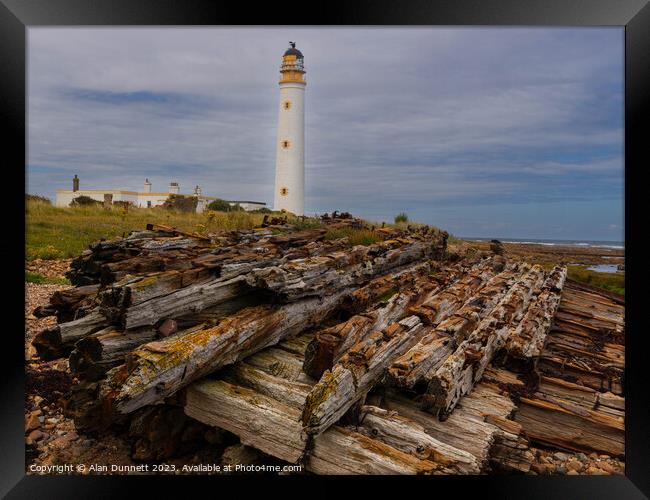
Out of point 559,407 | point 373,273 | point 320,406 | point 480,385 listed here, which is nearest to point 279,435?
point 320,406

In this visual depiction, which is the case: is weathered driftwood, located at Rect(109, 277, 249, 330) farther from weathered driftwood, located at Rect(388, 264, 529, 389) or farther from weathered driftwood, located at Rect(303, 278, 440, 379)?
weathered driftwood, located at Rect(388, 264, 529, 389)

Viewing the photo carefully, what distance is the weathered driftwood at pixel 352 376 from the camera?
4223 millimetres

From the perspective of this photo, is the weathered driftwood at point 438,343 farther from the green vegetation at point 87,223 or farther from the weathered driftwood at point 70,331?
the green vegetation at point 87,223

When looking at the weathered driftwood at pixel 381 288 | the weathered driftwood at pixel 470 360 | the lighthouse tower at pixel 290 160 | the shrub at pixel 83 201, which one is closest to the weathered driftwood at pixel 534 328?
the weathered driftwood at pixel 470 360

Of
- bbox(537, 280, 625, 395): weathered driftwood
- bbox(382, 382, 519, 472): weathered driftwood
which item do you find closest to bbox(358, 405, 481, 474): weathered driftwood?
bbox(382, 382, 519, 472): weathered driftwood

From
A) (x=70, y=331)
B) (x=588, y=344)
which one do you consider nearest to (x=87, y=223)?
(x=70, y=331)

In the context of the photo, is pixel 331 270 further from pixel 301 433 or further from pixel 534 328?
pixel 534 328

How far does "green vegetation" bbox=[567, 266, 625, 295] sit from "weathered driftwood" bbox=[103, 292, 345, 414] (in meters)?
4.80

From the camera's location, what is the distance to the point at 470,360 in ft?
17.2

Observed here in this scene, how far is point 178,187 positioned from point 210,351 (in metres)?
4.81

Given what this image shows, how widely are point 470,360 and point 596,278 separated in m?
5.29

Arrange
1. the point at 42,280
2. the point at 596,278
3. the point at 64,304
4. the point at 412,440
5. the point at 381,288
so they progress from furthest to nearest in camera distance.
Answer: the point at 596,278 < the point at 42,280 < the point at 381,288 < the point at 64,304 < the point at 412,440

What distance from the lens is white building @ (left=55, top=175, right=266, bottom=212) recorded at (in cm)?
774

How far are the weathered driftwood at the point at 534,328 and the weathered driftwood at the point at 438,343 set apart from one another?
0.49 metres
